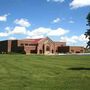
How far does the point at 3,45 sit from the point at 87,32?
11226 centimetres

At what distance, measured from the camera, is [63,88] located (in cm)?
1833

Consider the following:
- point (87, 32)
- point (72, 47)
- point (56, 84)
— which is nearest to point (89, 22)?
point (87, 32)

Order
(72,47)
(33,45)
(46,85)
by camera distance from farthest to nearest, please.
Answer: (72,47), (33,45), (46,85)

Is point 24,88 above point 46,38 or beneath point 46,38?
beneath

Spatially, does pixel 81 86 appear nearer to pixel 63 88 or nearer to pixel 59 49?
pixel 63 88

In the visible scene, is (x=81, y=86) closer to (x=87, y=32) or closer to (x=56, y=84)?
(x=56, y=84)

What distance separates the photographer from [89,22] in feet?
109

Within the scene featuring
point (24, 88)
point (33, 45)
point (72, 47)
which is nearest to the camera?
point (24, 88)

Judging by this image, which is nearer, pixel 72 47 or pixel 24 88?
pixel 24 88

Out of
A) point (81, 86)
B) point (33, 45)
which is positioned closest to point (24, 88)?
point (81, 86)

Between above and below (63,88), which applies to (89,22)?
above

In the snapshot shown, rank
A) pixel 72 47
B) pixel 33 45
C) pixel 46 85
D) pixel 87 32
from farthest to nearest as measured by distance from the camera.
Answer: pixel 72 47, pixel 33 45, pixel 87 32, pixel 46 85

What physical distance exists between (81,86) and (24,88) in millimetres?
3577

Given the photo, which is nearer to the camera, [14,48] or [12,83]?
[12,83]
